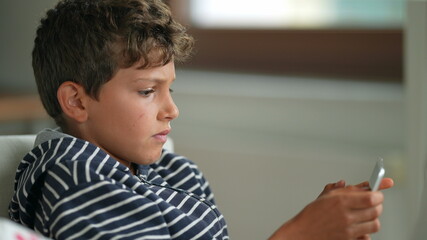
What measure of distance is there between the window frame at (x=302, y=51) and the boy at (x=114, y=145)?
1128mm

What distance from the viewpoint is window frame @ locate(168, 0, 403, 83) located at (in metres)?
2.27

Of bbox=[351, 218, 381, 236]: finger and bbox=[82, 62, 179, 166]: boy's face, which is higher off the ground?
bbox=[82, 62, 179, 166]: boy's face

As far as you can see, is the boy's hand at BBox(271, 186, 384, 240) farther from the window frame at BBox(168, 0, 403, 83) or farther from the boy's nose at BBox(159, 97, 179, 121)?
the window frame at BBox(168, 0, 403, 83)

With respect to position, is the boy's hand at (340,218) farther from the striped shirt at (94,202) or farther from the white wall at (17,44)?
the white wall at (17,44)

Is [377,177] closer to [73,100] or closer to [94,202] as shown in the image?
[94,202]

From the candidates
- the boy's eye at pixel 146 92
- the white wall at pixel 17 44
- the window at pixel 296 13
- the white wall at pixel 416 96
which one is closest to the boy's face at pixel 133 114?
the boy's eye at pixel 146 92

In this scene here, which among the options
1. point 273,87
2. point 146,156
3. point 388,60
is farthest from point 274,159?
point 146,156

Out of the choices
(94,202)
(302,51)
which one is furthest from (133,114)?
(302,51)

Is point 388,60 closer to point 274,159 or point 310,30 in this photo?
point 310,30

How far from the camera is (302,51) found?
2.47 meters

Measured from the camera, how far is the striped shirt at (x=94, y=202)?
1037 millimetres

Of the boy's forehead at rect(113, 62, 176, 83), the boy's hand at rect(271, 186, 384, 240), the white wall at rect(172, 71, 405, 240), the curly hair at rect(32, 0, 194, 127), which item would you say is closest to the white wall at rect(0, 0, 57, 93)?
the white wall at rect(172, 71, 405, 240)

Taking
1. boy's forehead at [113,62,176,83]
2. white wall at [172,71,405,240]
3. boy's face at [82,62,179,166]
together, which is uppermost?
boy's forehead at [113,62,176,83]

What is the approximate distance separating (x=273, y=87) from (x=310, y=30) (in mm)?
229
